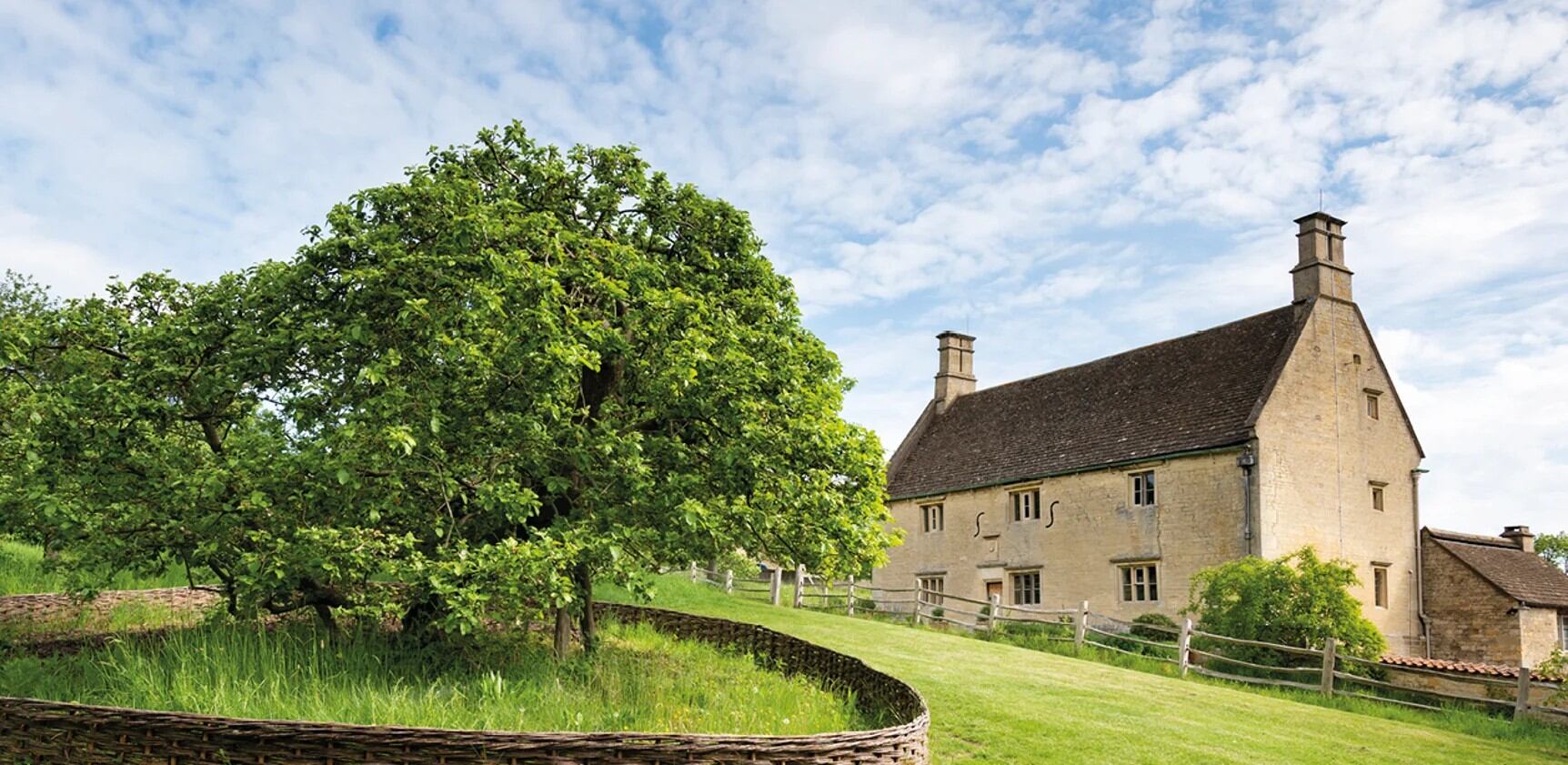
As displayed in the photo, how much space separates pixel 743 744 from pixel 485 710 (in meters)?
3.53

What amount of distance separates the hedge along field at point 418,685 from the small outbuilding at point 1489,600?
978 inches

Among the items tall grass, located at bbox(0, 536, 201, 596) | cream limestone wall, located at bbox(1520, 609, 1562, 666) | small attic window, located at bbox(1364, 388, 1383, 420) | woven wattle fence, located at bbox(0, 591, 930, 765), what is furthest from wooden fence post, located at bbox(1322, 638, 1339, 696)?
tall grass, located at bbox(0, 536, 201, 596)

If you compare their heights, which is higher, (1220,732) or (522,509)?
(522,509)

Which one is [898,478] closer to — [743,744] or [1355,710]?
[1355,710]

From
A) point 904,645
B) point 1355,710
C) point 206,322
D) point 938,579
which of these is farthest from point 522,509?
point 938,579

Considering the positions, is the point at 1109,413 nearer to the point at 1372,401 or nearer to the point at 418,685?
the point at 1372,401

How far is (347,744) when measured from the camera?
838 cm

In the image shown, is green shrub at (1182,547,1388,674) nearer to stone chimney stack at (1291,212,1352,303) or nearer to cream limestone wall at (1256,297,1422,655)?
cream limestone wall at (1256,297,1422,655)

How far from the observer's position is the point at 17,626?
16.7m

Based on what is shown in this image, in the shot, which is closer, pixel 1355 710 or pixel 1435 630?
pixel 1355 710

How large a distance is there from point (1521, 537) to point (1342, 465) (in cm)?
886

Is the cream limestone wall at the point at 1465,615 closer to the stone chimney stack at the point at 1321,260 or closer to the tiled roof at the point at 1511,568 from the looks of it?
the tiled roof at the point at 1511,568

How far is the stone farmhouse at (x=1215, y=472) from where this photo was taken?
30344 millimetres

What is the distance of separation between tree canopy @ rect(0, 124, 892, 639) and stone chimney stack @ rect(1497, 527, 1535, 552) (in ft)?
99.8
